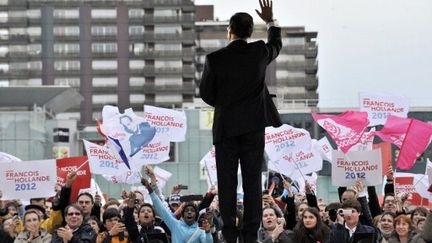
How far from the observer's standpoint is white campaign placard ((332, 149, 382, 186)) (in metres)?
15.8

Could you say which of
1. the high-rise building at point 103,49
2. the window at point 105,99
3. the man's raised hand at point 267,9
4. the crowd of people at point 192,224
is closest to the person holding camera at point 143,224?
the crowd of people at point 192,224

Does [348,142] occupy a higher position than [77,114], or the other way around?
[348,142]

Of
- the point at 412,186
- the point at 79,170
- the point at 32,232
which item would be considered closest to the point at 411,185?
the point at 412,186

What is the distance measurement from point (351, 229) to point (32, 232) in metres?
3.69

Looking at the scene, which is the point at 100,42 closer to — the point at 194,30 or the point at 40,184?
the point at 194,30

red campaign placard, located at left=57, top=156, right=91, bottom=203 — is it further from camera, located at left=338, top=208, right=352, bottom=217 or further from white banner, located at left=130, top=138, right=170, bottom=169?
camera, located at left=338, top=208, right=352, bottom=217

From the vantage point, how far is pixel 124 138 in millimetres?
19875

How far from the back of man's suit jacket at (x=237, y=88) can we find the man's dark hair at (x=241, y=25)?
0.08 meters

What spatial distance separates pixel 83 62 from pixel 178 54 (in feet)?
36.1

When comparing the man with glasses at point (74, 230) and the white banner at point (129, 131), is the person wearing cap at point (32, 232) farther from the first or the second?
the white banner at point (129, 131)

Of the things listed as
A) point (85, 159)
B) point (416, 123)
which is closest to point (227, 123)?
point (85, 159)

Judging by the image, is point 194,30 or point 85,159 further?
point 194,30

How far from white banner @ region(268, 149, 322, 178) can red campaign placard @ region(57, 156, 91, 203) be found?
11.4 ft

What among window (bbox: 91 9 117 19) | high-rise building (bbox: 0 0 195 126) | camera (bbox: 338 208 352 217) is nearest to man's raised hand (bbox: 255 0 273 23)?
camera (bbox: 338 208 352 217)
